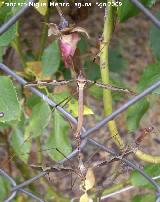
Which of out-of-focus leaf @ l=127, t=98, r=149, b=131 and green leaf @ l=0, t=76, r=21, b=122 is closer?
green leaf @ l=0, t=76, r=21, b=122

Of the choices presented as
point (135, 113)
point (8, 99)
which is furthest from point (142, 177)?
point (8, 99)

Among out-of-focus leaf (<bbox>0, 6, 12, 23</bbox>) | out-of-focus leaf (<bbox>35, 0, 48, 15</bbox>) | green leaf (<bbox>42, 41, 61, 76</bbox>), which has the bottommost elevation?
green leaf (<bbox>42, 41, 61, 76</bbox>)

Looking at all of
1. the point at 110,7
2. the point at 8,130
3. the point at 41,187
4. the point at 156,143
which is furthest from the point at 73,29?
the point at 156,143

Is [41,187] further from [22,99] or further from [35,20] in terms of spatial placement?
[35,20]

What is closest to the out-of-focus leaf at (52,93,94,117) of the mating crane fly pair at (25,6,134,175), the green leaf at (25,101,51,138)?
the green leaf at (25,101,51,138)

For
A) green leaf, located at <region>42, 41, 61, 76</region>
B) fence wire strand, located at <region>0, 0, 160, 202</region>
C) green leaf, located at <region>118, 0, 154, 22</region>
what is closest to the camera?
fence wire strand, located at <region>0, 0, 160, 202</region>

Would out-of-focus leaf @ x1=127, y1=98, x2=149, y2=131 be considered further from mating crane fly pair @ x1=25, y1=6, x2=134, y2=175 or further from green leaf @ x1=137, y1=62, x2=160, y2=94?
mating crane fly pair @ x1=25, y1=6, x2=134, y2=175
